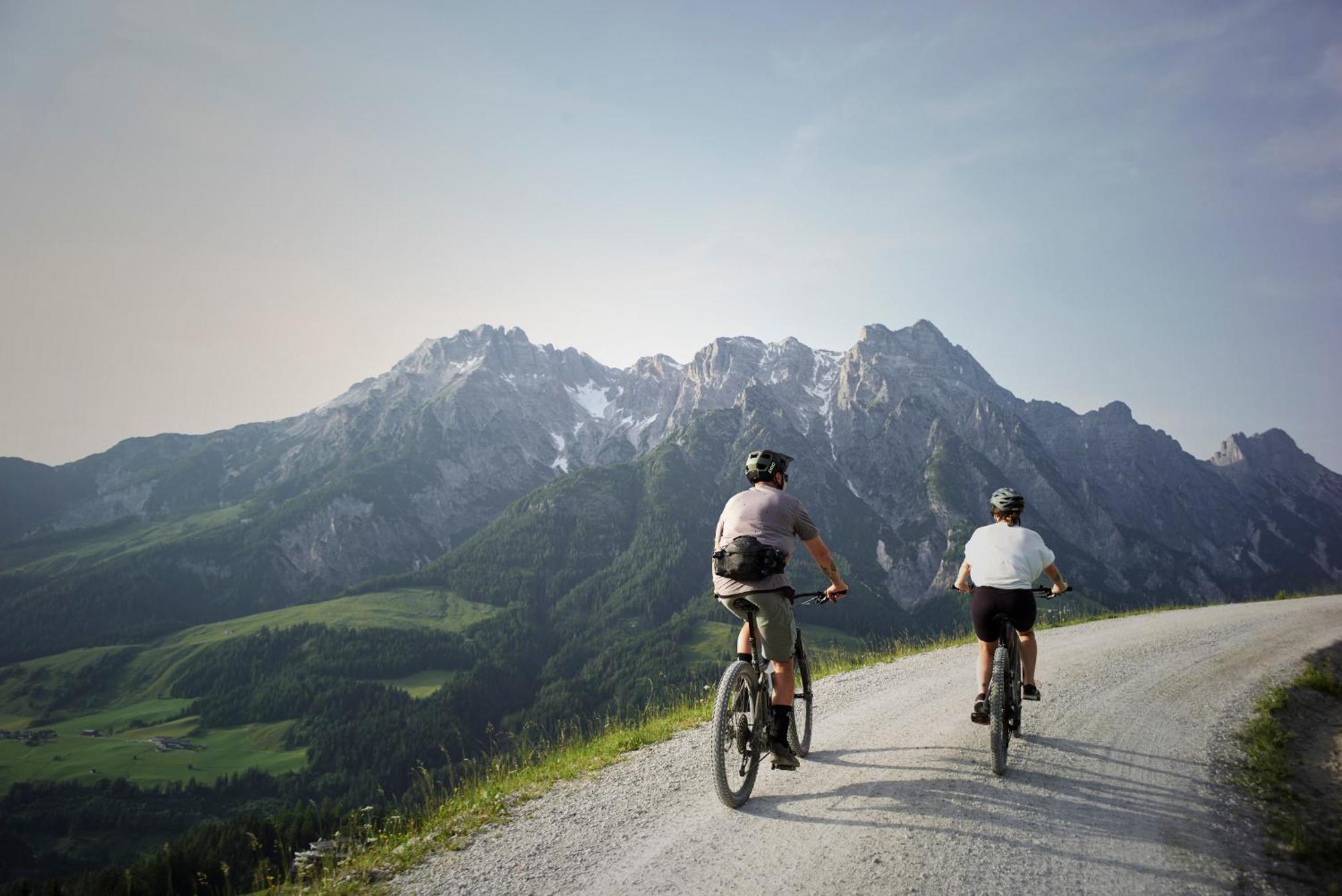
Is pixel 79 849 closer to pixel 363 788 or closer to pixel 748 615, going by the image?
pixel 363 788

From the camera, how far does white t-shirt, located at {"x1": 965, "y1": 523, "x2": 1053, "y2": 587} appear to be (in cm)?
888

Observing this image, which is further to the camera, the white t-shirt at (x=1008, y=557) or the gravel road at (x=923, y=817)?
the white t-shirt at (x=1008, y=557)

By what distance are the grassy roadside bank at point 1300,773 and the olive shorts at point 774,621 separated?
495cm

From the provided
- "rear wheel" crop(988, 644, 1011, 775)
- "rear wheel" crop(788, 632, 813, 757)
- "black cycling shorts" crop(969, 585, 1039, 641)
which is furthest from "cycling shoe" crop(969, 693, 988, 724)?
"rear wheel" crop(788, 632, 813, 757)

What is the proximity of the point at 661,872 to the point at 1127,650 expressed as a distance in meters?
14.5

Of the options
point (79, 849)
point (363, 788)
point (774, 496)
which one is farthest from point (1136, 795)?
point (79, 849)

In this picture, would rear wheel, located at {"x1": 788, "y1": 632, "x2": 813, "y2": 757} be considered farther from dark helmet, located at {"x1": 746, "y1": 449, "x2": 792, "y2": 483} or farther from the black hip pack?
dark helmet, located at {"x1": 746, "y1": 449, "x2": 792, "y2": 483}

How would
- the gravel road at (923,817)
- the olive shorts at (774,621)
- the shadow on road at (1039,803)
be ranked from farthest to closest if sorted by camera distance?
the olive shorts at (774,621), the shadow on road at (1039,803), the gravel road at (923,817)

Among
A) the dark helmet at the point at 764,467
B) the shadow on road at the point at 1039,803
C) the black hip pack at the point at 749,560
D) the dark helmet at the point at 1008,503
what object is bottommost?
the shadow on road at the point at 1039,803

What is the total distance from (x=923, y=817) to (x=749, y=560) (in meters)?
3.36

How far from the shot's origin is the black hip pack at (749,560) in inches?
291

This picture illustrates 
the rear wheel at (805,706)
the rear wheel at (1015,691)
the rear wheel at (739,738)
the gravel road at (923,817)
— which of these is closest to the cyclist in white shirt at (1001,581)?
the rear wheel at (1015,691)

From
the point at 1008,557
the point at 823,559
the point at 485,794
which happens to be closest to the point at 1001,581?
the point at 1008,557

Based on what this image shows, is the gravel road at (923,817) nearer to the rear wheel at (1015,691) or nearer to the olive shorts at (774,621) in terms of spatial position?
the rear wheel at (1015,691)
